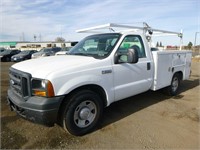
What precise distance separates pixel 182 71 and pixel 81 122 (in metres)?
4.19

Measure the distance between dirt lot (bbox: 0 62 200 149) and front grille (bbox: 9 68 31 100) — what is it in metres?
0.80

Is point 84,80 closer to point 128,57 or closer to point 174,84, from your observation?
point 128,57

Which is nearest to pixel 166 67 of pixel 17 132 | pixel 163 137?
pixel 163 137

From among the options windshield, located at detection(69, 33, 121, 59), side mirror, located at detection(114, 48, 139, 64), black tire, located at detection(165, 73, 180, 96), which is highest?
windshield, located at detection(69, 33, 121, 59)

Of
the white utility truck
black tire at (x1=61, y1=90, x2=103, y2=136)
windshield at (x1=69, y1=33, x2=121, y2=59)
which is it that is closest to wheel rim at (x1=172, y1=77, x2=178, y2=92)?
the white utility truck

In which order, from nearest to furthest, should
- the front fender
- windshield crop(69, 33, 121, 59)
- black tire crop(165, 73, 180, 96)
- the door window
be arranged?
1. the front fender
2. windshield crop(69, 33, 121, 59)
3. the door window
4. black tire crop(165, 73, 180, 96)

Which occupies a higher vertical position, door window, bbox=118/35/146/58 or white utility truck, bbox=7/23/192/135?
door window, bbox=118/35/146/58

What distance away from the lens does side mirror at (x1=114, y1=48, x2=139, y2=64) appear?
3.49 meters

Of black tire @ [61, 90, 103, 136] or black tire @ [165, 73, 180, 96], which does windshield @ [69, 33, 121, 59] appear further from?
black tire @ [165, 73, 180, 96]

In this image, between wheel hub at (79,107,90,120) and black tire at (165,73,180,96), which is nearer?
wheel hub at (79,107,90,120)

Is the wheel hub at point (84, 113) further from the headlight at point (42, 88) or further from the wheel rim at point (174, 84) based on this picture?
the wheel rim at point (174, 84)

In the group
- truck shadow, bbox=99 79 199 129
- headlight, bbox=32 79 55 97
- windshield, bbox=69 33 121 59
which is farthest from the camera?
truck shadow, bbox=99 79 199 129

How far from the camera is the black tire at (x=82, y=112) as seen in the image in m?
3.07

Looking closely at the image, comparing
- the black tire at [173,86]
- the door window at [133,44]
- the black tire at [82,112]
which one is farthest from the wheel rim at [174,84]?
the black tire at [82,112]
